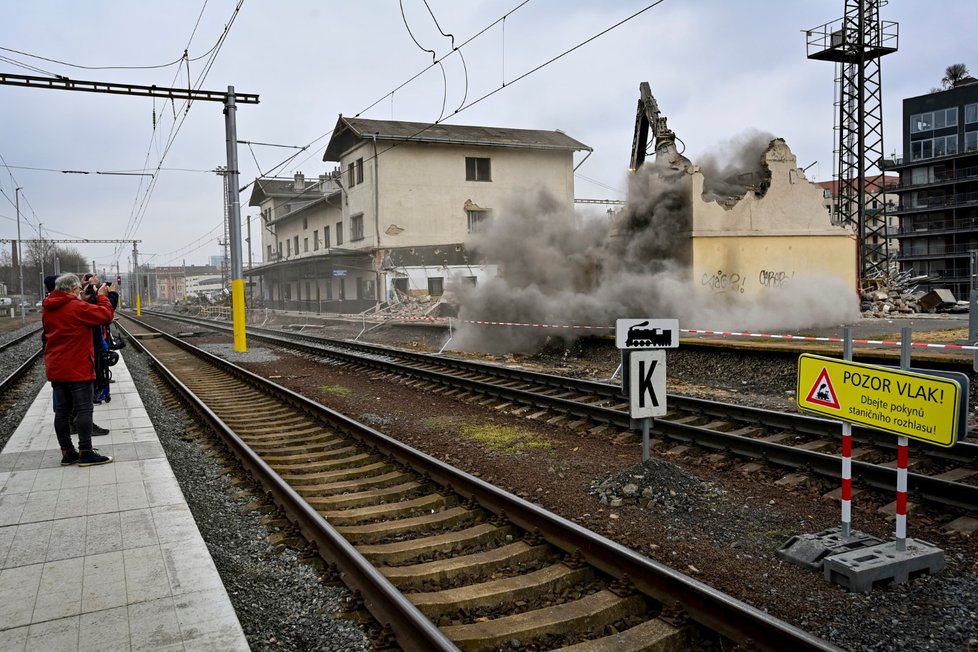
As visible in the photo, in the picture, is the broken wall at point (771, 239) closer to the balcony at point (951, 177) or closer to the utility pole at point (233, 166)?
the utility pole at point (233, 166)

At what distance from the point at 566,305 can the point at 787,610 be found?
14.1m

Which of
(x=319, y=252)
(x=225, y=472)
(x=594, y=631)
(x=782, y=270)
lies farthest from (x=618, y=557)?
(x=319, y=252)


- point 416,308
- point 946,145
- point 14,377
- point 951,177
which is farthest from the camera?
point 946,145

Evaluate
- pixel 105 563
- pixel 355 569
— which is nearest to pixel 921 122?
pixel 355 569

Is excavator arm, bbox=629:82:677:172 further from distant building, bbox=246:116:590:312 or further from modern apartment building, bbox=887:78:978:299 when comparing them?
modern apartment building, bbox=887:78:978:299

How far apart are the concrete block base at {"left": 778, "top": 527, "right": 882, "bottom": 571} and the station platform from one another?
3.51m

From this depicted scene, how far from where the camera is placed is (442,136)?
132 feet

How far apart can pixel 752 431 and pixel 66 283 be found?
7.71 meters

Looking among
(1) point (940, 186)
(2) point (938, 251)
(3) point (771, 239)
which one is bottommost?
(3) point (771, 239)

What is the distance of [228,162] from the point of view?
2131 cm

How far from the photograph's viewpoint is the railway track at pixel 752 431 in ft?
20.3

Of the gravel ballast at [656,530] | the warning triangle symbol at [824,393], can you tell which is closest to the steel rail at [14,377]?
the gravel ballast at [656,530]

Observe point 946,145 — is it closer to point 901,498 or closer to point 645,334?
point 645,334

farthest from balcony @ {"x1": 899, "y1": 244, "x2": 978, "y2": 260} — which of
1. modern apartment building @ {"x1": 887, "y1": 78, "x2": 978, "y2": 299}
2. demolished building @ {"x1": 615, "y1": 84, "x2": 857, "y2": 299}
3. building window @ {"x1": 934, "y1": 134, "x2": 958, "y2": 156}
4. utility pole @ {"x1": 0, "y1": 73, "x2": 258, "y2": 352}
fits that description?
utility pole @ {"x1": 0, "y1": 73, "x2": 258, "y2": 352}
